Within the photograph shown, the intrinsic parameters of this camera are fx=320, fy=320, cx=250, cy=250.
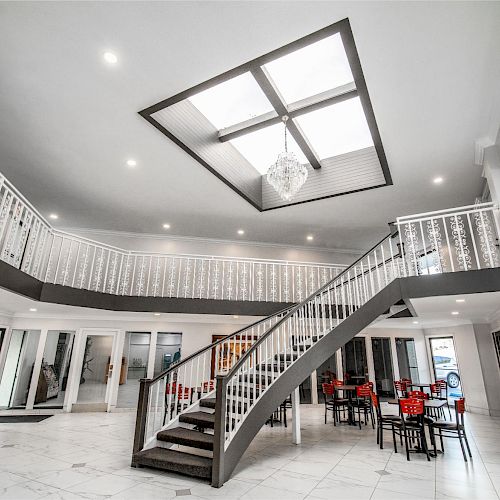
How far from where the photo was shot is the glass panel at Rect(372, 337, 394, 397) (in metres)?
11.2

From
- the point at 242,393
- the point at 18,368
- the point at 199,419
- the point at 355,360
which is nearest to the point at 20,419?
the point at 18,368

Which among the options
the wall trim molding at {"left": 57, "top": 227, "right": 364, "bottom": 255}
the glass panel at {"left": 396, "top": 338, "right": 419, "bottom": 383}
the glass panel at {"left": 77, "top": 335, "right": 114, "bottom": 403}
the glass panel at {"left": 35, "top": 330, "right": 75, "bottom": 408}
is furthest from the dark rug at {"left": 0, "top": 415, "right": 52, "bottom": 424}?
the glass panel at {"left": 396, "top": 338, "right": 419, "bottom": 383}

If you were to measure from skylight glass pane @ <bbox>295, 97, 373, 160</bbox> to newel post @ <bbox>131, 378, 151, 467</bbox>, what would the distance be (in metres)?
5.33

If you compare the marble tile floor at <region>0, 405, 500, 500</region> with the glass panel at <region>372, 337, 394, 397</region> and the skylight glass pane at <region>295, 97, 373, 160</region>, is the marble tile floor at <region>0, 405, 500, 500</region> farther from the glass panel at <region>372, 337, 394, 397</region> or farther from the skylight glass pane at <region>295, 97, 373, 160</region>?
the skylight glass pane at <region>295, 97, 373, 160</region>

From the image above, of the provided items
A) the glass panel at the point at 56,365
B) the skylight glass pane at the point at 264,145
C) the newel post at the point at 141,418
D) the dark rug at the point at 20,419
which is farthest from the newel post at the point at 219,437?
the glass panel at the point at 56,365

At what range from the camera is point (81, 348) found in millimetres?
8961

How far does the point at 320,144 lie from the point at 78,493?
712cm

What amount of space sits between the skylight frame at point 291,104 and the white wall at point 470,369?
591cm

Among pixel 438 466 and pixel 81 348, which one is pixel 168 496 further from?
pixel 81 348

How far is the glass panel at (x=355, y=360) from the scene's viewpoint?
432 inches

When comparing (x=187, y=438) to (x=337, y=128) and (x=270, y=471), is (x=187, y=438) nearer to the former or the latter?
(x=270, y=471)

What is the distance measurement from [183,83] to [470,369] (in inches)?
415

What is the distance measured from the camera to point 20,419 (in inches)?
295

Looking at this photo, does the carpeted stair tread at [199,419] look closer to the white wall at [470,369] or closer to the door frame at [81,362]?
the door frame at [81,362]
